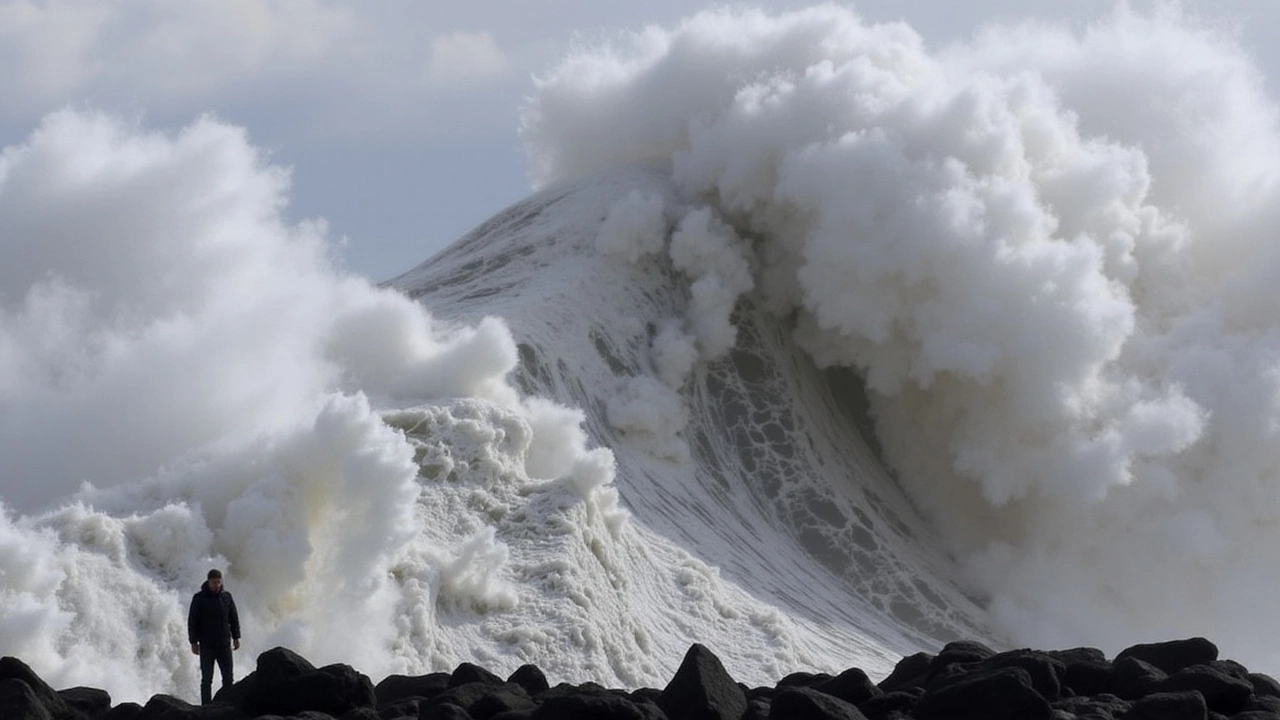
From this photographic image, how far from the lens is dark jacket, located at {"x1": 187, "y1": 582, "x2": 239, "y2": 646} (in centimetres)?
1669

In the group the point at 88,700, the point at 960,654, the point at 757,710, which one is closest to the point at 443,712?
the point at 757,710

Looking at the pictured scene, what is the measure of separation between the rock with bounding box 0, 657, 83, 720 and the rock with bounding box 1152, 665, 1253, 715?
776 centimetres

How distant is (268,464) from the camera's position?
22250 mm

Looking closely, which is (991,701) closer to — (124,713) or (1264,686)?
(1264,686)

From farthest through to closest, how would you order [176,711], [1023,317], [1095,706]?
1. [1023,317]
2. [1095,706]
3. [176,711]

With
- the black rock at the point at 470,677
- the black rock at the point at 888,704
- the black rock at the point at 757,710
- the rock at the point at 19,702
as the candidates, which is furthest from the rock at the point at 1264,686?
the rock at the point at 19,702

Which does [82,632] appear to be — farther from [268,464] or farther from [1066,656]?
[1066,656]

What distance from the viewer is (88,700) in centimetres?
1553

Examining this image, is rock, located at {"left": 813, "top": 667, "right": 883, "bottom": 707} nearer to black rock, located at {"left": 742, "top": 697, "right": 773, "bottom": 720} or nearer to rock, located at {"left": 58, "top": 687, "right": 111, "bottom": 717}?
black rock, located at {"left": 742, "top": 697, "right": 773, "bottom": 720}

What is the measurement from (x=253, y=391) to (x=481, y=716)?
11.1 m

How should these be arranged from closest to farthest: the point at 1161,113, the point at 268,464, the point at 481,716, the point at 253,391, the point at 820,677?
the point at 481,716 → the point at 820,677 → the point at 268,464 → the point at 253,391 → the point at 1161,113

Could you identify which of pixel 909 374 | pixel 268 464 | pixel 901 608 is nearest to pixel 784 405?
pixel 909 374

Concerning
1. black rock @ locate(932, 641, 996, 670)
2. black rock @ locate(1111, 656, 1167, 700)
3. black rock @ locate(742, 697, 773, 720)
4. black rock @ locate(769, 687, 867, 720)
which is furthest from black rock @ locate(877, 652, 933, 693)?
black rock @ locate(769, 687, 867, 720)

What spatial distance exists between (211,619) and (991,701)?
603cm
